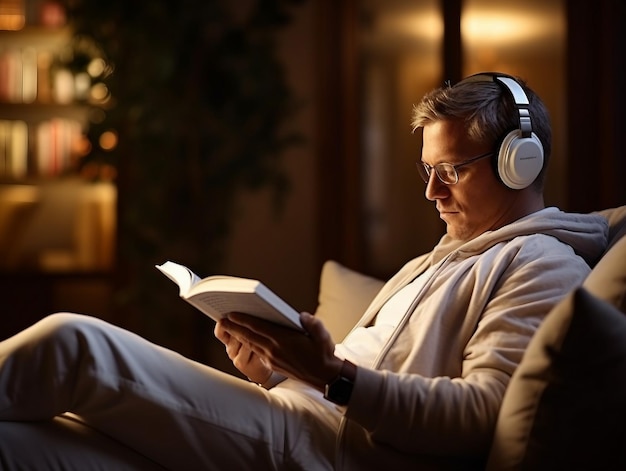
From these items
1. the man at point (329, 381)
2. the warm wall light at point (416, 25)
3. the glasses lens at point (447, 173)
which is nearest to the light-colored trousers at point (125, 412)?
the man at point (329, 381)

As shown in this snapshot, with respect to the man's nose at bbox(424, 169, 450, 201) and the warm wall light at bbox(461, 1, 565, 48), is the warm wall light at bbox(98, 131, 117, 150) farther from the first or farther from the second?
the man's nose at bbox(424, 169, 450, 201)

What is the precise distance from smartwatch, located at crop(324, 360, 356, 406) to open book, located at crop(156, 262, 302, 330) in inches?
3.6

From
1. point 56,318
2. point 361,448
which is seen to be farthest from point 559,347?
point 56,318

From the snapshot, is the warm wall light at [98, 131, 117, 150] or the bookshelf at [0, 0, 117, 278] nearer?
the warm wall light at [98, 131, 117, 150]

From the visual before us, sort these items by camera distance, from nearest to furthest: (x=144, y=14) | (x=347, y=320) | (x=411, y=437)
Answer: (x=411, y=437) → (x=347, y=320) → (x=144, y=14)

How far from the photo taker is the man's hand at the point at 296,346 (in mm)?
1316

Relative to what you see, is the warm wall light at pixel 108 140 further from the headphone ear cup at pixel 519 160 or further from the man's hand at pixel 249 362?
the headphone ear cup at pixel 519 160

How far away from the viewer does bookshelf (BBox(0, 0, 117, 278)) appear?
14.6 ft

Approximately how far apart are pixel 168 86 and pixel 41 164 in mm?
1014

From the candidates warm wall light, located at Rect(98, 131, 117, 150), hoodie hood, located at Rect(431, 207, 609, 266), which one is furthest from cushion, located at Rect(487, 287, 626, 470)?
warm wall light, located at Rect(98, 131, 117, 150)

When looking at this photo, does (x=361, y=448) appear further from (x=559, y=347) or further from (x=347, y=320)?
(x=347, y=320)

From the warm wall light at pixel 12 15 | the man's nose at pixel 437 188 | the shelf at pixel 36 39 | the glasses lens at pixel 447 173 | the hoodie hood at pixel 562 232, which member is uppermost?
the warm wall light at pixel 12 15

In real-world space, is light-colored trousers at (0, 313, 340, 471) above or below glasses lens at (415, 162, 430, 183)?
below

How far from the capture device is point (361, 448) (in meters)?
1.35
